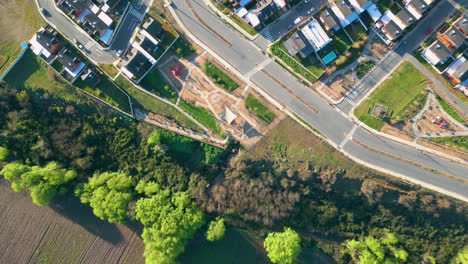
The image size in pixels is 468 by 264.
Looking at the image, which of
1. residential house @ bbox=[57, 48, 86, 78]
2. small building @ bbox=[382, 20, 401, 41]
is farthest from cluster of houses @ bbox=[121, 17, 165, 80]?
small building @ bbox=[382, 20, 401, 41]

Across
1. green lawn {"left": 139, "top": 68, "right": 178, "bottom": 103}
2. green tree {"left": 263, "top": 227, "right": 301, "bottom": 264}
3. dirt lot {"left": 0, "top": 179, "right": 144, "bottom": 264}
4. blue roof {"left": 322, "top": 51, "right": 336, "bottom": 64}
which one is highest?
blue roof {"left": 322, "top": 51, "right": 336, "bottom": 64}

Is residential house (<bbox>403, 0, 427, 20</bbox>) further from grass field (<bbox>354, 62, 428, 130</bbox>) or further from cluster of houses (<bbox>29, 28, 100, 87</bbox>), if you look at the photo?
cluster of houses (<bbox>29, 28, 100, 87</bbox>)

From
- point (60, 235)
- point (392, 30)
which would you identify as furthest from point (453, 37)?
point (60, 235)

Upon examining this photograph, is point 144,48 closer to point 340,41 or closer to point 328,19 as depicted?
point 328,19

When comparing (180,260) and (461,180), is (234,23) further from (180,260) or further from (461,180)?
(461,180)

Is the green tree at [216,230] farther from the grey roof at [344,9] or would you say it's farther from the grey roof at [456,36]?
the grey roof at [456,36]

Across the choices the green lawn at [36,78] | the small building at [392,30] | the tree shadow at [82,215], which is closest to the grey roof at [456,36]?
the small building at [392,30]
